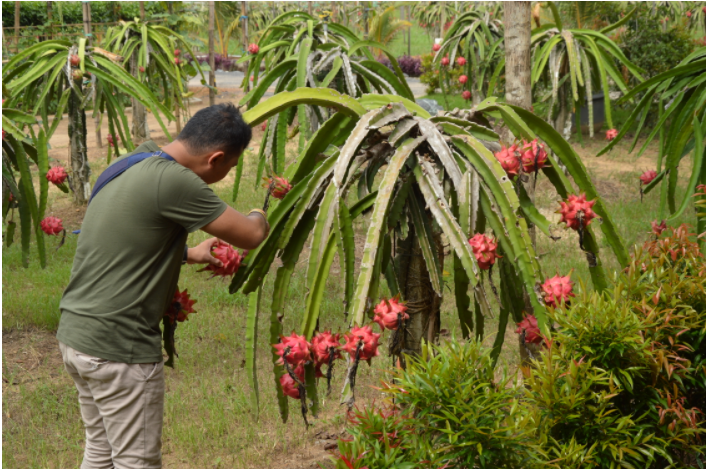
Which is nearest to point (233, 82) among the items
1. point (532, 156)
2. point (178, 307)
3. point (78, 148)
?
point (78, 148)

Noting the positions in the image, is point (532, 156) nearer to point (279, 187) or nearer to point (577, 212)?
point (577, 212)

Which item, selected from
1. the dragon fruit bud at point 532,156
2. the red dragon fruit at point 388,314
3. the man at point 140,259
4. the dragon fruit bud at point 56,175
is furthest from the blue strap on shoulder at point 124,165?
the dragon fruit bud at point 56,175

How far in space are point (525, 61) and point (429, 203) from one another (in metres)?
1.59

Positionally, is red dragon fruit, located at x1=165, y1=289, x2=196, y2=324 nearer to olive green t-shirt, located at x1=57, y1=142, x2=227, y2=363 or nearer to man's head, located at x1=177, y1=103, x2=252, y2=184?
olive green t-shirt, located at x1=57, y1=142, x2=227, y2=363

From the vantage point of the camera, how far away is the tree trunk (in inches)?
240

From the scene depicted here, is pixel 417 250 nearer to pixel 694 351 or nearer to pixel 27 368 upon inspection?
pixel 694 351

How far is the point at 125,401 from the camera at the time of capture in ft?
6.82

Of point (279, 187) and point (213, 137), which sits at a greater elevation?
point (213, 137)

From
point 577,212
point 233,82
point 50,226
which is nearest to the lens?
point 577,212

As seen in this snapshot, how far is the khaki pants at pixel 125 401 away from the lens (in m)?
2.05

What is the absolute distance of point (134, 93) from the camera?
4457mm

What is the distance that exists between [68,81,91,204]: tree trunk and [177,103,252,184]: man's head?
166 inches

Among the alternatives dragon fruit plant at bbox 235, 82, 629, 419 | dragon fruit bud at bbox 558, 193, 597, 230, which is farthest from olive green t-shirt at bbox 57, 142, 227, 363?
dragon fruit bud at bbox 558, 193, 597, 230

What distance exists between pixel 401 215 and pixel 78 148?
5.54m
